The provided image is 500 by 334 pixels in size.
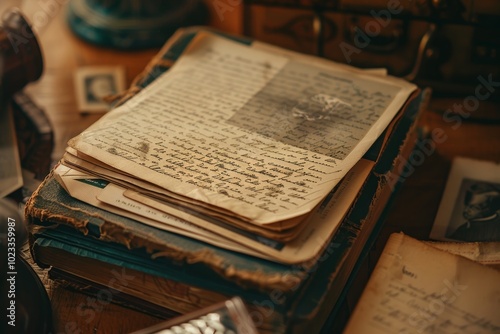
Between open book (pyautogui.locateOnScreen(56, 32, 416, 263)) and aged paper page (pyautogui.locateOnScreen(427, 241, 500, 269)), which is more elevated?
open book (pyautogui.locateOnScreen(56, 32, 416, 263))

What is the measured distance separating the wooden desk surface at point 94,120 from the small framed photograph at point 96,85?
0.04ft

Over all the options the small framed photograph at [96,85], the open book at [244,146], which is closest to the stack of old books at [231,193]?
the open book at [244,146]

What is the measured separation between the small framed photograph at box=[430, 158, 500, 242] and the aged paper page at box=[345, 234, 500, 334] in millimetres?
120

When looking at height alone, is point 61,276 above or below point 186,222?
below

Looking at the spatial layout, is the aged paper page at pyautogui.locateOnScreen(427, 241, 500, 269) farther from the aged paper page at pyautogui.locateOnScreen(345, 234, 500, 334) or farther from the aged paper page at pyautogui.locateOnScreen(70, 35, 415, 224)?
the aged paper page at pyautogui.locateOnScreen(70, 35, 415, 224)

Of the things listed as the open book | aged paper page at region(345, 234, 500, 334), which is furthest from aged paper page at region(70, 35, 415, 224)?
aged paper page at region(345, 234, 500, 334)

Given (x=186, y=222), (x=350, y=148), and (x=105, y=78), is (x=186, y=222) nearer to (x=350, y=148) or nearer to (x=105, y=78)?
(x=350, y=148)

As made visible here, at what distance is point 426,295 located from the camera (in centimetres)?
75

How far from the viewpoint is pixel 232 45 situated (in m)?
1.03

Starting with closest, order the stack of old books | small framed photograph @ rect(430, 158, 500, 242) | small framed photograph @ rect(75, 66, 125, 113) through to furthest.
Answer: the stack of old books
small framed photograph @ rect(430, 158, 500, 242)
small framed photograph @ rect(75, 66, 125, 113)

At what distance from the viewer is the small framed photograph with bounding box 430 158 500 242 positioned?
88 cm

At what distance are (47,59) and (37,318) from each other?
61 centimetres

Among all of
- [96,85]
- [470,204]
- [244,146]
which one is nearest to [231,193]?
[244,146]

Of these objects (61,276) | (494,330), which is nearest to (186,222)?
(61,276)
